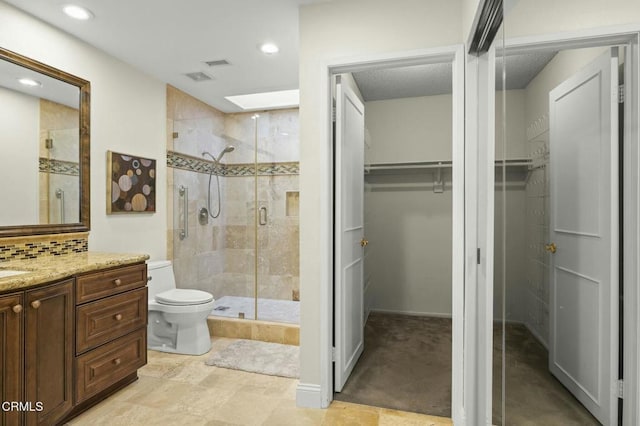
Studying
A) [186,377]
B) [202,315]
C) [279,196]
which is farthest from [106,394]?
[279,196]

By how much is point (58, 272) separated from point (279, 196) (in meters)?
2.13

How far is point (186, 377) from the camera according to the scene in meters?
2.53

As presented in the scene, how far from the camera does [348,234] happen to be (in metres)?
2.48

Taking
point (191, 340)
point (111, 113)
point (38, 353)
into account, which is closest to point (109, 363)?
point (38, 353)

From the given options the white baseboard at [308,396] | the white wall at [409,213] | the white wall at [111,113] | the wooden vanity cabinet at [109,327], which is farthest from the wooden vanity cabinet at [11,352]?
the white wall at [409,213]

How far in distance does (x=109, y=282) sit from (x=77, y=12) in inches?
69.4

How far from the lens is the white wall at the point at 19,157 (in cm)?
212

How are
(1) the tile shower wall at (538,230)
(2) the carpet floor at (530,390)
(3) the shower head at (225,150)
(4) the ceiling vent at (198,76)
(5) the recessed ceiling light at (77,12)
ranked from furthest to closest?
(3) the shower head at (225,150), (4) the ceiling vent at (198,76), (5) the recessed ceiling light at (77,12), (1) the tile shower wall at (538,230), (2) the carpet floor at (530,390)

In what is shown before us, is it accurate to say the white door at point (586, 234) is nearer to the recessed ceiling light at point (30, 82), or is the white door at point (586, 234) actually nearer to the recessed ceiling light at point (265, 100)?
the recessed ceiling light at point (30, 82)

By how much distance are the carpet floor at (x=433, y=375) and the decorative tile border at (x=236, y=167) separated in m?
1.86

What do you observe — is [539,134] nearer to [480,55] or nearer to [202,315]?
[480,55]

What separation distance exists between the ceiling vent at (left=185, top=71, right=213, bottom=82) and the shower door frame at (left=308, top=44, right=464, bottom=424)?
5.61ft

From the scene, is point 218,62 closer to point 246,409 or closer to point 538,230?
point 246,409

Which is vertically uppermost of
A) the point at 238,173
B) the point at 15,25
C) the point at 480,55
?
the point at 15,25
